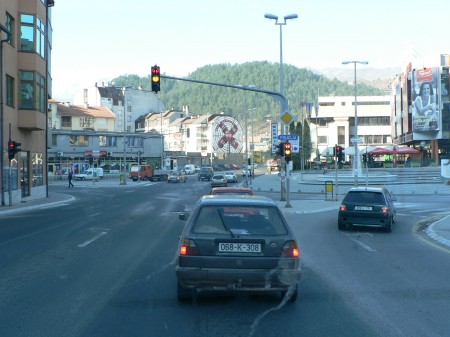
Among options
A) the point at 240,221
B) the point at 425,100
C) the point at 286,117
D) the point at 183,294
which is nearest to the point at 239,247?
the point at 240,221

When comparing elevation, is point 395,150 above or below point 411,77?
below

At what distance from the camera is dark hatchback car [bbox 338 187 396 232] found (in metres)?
17.6

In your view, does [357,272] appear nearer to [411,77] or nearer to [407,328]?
[407,328]

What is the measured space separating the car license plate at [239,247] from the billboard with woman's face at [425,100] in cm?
7741

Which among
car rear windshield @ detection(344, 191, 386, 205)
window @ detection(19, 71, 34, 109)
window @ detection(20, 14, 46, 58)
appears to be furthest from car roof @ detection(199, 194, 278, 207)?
window @ detection(20, 14, 46, 58)

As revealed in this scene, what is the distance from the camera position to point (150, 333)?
6.19 m

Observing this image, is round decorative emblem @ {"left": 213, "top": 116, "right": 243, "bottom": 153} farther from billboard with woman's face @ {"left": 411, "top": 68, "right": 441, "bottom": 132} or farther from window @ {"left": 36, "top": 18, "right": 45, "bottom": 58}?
window @ {"left": 36, "top": 18, "right": 45, "bottom": 58}

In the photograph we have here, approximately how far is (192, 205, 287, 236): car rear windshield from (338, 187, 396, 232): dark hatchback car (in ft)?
35.4

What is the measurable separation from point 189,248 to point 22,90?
28.7 meters

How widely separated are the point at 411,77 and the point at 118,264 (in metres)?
78.0

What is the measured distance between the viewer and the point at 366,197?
18.2m

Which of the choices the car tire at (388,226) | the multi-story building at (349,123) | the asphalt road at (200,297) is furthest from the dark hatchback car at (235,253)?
the multi-story building at (349,123)

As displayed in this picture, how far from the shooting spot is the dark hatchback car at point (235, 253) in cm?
716

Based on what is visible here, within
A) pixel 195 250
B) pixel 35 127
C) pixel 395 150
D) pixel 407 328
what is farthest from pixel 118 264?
pixel 395 150
